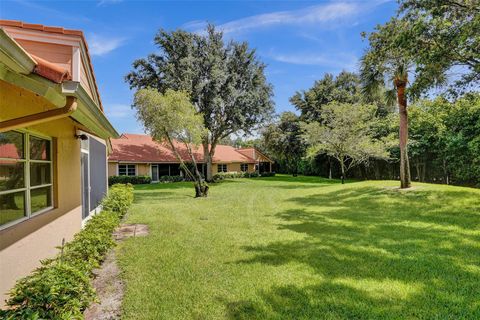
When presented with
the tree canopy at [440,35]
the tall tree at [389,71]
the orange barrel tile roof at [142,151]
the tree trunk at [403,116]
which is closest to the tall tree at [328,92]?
the orange barrel tile roof at [142,151]

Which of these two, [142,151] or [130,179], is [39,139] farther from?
[142,151]

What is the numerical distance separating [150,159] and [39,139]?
24.8 metres

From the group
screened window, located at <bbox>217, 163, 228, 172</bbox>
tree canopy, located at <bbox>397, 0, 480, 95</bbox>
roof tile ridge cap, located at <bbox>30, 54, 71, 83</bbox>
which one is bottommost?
screened window, located at <bbox>217, 163, 228, 172</bbox>

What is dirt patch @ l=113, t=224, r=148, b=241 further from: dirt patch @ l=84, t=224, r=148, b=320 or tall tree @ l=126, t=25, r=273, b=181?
tall tree @ l=126, t=25, r=273, b=181

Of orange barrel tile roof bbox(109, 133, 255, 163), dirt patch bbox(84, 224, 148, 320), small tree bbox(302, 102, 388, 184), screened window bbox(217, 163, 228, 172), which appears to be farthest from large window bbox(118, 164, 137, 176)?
dirt patch bbox(84, 224, 148, 320)

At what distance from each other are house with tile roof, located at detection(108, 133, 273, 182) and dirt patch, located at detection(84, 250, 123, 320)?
1850cm

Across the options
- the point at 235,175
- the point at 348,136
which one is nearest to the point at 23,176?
the point at 348,136

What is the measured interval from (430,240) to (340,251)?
7.96 feet

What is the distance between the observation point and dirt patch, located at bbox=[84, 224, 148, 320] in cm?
357

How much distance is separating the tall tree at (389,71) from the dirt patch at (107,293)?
11.0 metres

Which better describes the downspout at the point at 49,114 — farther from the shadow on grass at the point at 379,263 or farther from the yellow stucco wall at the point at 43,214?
the shadow on grass at the point at 379,263

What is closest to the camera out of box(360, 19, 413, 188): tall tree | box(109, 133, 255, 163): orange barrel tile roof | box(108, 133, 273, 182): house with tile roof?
box(360, 19, 413, 188): tall tree

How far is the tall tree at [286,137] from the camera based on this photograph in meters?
32.9

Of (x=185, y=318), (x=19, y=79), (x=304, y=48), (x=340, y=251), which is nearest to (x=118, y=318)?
(x=185, y=318)
